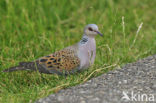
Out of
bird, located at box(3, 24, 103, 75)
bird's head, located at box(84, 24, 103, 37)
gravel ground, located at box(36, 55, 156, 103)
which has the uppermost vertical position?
bird's head, located at box(84, 24, 103, 37)

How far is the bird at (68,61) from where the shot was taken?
17.5 feet

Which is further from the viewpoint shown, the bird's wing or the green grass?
the green grass

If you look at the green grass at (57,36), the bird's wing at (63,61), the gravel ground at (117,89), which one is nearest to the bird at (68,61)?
the bird's wing at (63,61)

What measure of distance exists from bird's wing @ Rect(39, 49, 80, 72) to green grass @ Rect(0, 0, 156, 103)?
0.16 metres

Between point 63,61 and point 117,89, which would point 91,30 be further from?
point 117,89

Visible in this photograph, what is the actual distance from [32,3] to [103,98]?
4421 millimetres


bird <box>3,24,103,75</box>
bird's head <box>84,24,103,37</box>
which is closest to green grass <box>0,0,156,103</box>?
bird <box>3,24,103,75</box>

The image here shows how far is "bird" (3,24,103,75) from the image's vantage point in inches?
210

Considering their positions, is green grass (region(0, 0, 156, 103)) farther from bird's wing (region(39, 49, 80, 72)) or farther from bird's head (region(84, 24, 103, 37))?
bird's head (region(84, 24, 103, 37))

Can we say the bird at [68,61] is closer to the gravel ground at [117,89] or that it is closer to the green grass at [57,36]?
the green grass at [57,36]

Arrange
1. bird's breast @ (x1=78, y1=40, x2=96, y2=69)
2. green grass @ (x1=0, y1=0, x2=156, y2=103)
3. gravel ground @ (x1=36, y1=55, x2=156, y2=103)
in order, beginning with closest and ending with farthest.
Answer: gravel ground @ (x1=36, y1=55, x2=156, y2=103)
bird's breast @ (x1=78, y1=40, x2=96, y2=69)
green grass @ (x1=0, y1=0, x2=156, y2=103)

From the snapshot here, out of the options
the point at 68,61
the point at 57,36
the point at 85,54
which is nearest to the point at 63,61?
the point at 68,61

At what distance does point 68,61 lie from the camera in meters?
5.34

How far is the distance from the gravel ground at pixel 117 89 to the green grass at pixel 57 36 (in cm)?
19
